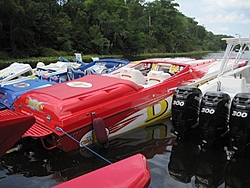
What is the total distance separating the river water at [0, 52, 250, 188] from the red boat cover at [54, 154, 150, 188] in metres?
1.29

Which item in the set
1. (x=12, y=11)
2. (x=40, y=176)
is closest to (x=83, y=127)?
(x=40, y=176)

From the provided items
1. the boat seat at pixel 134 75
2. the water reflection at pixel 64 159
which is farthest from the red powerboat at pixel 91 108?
the boat seat at pixel 134 75

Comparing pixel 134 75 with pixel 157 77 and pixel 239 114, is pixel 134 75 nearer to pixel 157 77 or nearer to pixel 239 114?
pixel 157 77

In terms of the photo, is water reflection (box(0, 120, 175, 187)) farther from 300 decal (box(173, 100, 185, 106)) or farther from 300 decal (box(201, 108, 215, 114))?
300 decal (box(201, 108, 215, 114))

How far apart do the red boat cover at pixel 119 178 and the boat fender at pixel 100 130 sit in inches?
70.6

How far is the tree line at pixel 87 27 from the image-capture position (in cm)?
2797

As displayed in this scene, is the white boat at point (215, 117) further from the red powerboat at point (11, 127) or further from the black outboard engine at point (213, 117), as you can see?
the red powerboat at point (11, 127)

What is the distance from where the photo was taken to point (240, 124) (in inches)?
139

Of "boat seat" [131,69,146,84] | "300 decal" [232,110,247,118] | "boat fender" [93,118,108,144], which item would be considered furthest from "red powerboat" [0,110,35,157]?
"boat seat" [131,69,146,84]

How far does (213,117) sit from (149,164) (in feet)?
3.94

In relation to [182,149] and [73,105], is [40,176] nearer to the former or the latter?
[73,105]

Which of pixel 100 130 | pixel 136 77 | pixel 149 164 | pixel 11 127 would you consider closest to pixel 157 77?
pixel 136 77

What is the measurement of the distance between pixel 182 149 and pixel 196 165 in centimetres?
56

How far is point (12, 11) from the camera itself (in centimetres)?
2648
